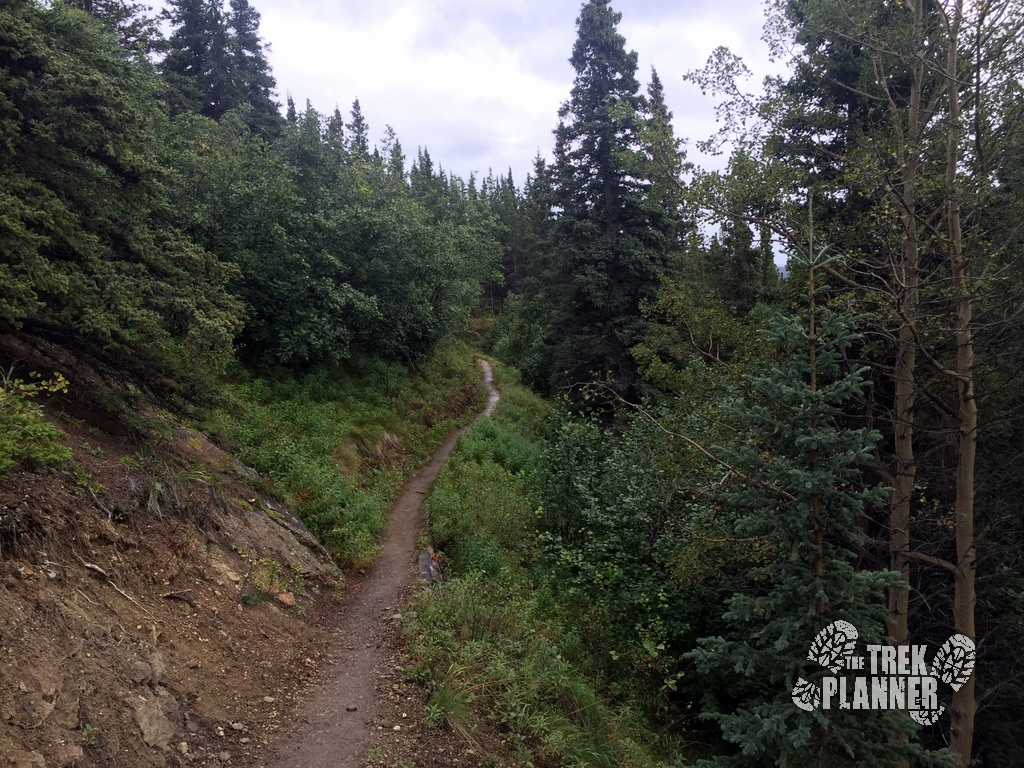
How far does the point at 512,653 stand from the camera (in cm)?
726

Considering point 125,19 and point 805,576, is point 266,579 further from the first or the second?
point 125,19

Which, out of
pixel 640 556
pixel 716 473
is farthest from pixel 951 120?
pixel 640 556

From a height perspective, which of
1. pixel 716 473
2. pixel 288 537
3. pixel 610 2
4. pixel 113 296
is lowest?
pixel 288 537

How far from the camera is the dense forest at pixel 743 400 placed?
18.5 ft

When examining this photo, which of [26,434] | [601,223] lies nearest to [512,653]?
[26,434]

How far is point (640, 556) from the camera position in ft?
31.7

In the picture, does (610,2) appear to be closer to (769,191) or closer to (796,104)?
(796,104)

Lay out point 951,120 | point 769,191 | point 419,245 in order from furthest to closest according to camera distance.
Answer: point 419,245 → point 769,191 → point 951,120

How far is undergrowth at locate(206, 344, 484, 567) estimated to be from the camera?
10859 millimetres

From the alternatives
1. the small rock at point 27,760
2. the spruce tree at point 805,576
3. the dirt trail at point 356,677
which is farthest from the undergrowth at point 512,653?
the small rock at point 27,760

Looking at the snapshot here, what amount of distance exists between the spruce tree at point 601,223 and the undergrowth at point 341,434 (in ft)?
18.4

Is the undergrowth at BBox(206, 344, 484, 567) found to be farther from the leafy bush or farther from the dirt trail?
the leafy bush

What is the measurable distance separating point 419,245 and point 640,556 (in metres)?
12.4

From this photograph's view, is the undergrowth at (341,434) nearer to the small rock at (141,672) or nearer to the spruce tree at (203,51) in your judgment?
the small rock at (141,672)
